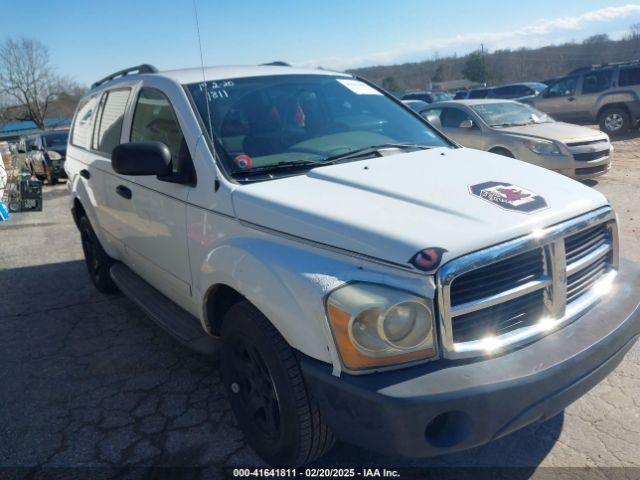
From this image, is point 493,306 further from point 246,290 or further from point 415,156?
point 415,156

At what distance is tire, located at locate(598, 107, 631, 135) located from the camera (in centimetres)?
1523

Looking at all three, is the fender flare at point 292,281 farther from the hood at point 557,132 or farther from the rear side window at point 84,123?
Answer: the hood at point 557,132

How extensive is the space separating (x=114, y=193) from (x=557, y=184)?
3.13 meters

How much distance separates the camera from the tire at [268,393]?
2230mm

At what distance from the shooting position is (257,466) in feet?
8.73

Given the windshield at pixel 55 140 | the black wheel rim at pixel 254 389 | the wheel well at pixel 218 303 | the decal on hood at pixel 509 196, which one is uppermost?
the windshield at pixel 55 140

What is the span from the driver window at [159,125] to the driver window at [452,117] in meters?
7.36

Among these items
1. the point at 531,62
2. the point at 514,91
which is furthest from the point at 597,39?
the point at 514,91

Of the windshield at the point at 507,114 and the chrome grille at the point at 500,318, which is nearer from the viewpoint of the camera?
the chrome grille at the point at 500,318

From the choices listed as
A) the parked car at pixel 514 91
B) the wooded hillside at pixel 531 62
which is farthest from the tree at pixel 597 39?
the parked car at pixel 514 91

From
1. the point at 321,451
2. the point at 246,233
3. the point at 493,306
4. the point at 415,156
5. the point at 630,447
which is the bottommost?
the point at 630,447

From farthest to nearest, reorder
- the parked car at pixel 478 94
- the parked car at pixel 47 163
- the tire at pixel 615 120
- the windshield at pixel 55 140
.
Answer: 1. the parked car at pixel 478 94
2. the windshield at pixel 55 140
3. the tire at pixel 615 120
4. the parked car at pixel 47 163

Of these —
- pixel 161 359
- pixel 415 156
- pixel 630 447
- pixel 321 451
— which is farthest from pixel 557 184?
pixel 161 359

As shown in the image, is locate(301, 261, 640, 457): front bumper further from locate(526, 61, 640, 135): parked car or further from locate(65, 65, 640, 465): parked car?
locate(526, 61, 640, 135): parked car
